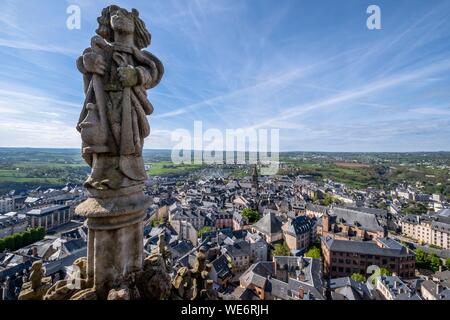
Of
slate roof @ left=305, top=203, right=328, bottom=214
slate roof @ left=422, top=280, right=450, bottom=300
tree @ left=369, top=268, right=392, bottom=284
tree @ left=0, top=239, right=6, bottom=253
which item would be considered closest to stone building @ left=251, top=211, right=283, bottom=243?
tree @ left=369, top=268, right=392, bottom=284

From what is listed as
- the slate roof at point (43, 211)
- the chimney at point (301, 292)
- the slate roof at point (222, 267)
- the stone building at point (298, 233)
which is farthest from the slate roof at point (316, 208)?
the slate roof at point (43, 211)

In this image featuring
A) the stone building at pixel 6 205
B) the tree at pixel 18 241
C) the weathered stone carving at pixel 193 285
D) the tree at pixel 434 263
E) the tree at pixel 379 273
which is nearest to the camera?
the weathered stone carving at pixel 193 285

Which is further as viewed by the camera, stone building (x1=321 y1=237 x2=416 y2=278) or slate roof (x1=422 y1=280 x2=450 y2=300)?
stone building (x1=321 y1=237 x2=416 y2=278)

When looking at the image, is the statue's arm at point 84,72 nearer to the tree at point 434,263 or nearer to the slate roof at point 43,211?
the tree at point 434,263

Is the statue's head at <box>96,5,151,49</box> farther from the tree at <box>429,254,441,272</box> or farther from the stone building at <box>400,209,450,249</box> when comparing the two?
the stone building at <box>400,209,450,249</box>

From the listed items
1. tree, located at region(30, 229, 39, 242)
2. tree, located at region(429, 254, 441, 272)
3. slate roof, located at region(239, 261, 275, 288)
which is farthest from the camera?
tree, located at region(30, 229, 39, 242)

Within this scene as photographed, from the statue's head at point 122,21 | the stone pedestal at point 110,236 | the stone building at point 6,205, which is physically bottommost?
the stone building at point 6,205
